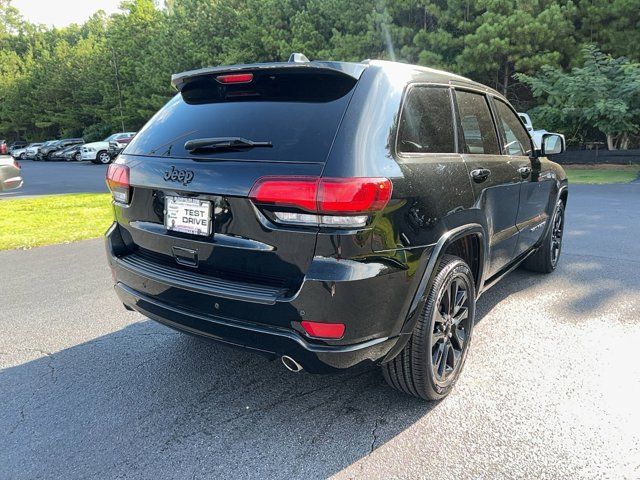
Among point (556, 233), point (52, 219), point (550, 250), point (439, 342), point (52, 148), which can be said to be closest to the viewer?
point (439, 342)

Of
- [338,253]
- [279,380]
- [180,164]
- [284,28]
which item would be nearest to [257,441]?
[279,380]

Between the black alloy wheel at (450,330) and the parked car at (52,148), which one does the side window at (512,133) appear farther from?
the parked car at (52,148)

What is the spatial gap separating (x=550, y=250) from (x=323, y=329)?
3.59 m

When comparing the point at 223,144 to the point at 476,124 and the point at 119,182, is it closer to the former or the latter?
the point at 119,182

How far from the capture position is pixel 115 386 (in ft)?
9.76

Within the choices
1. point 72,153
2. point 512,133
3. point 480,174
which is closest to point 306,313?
point 480,174

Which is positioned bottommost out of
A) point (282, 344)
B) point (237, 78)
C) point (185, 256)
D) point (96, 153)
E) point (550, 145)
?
point (96, 153)

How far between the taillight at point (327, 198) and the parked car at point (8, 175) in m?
10.7

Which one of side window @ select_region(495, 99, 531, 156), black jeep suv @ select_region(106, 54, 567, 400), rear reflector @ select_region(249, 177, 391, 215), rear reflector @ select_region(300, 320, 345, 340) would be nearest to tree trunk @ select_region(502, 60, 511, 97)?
side window @ select_region(495, 99, 531, 156)

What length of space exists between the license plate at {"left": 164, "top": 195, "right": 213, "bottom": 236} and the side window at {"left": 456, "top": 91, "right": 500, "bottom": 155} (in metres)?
1.66

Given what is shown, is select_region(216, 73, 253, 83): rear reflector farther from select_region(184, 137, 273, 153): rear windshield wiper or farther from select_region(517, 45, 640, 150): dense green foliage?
select_region(517, 45, 640, 150): dense green foliage

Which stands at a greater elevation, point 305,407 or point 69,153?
point 305,407

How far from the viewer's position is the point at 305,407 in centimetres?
273

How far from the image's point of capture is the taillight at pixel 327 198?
6.93ft
